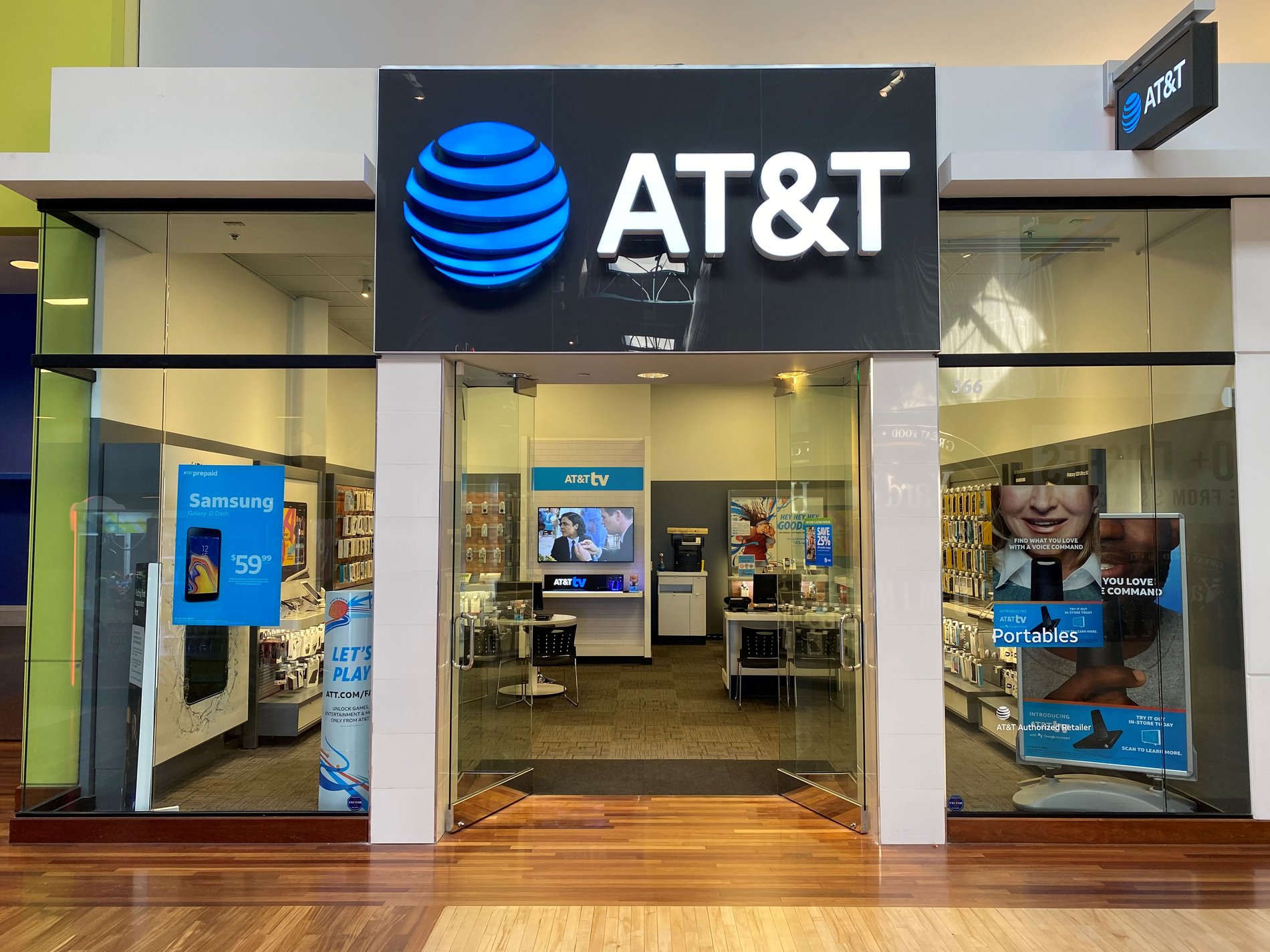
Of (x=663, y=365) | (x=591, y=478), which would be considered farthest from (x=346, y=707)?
(x=591, y=478)

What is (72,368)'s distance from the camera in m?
4.23

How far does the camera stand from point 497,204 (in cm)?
406

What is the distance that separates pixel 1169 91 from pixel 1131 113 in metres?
0.35

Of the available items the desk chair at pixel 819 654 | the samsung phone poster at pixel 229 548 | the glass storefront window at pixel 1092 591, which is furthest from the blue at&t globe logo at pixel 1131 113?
the samsung phone poster at pixel 229 548

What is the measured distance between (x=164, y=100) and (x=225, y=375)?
58.2 inches

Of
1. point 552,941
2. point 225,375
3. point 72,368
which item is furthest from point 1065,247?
point 72,368

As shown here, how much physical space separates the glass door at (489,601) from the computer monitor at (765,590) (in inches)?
138

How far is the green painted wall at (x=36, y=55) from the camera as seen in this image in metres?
4.71

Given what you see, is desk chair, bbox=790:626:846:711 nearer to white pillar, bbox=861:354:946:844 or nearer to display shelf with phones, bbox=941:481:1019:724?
white pillar, bbox=861:354:946:844

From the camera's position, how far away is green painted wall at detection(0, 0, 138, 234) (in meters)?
4.71

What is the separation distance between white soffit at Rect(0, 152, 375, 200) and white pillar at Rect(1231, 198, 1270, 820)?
4.49 metres

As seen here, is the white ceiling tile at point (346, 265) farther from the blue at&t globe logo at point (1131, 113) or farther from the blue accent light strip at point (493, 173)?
the blue at&t globe logo at point (1131, 113)

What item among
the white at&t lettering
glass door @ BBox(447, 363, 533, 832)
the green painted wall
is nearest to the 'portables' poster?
the white at&t lettering

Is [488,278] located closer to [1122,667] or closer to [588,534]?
[1122,667]
